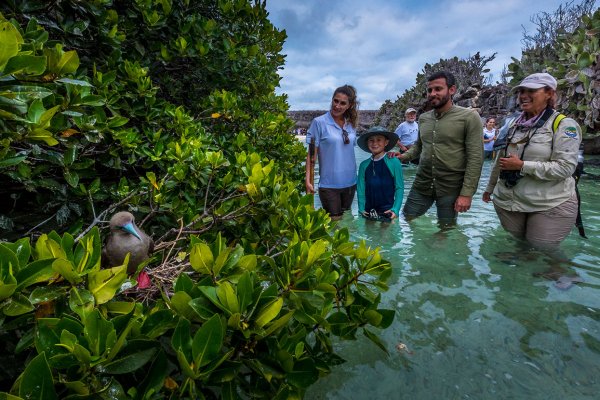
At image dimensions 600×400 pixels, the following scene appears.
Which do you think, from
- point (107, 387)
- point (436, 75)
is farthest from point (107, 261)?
point (436, 75)

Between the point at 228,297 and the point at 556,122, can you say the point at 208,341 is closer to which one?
the point at 228,297

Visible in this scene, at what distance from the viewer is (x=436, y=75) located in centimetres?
380

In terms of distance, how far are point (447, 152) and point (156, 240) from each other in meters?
3.48

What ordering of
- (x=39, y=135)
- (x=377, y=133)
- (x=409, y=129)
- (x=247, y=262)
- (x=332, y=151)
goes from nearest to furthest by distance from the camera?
(x=39, y=135), (x=247, y=262), (x=377, y=133), (x=332, y=151), (x=409, y=129)

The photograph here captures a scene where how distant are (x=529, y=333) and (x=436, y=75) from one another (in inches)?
113

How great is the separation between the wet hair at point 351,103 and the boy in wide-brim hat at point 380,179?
27 centimetres

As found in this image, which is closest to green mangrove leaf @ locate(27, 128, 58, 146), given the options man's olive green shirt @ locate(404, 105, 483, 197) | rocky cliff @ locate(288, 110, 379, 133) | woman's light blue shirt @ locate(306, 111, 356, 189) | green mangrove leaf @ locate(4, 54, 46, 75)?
green mangrove leaf @ locate(4, 54, 46, 75)

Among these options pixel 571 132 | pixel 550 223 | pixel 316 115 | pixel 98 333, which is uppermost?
pixel 316 115

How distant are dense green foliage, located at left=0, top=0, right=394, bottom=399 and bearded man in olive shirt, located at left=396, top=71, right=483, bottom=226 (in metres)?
2.40

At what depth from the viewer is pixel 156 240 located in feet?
→ 6.88

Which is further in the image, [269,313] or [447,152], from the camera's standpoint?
[447,152]

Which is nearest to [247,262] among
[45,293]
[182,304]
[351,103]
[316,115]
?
[182,304]

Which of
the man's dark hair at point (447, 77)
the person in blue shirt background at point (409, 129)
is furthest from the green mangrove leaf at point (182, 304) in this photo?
the person in blue shirt background at point (409, 129)

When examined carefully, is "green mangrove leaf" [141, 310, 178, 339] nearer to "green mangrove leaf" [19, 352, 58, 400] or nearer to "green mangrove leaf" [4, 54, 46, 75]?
"green mangrove leaf" [19, 352, 58, 400]
